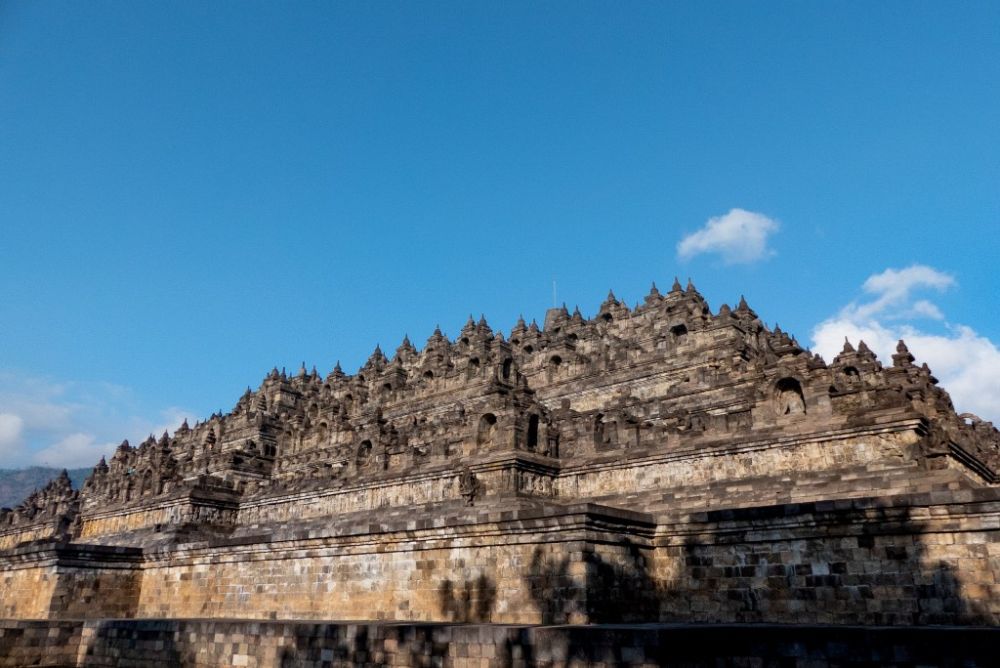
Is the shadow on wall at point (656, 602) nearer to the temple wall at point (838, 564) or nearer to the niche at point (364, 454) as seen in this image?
the temple wall at point (838, 564)

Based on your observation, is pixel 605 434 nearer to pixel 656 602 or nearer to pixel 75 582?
pixel 656 602

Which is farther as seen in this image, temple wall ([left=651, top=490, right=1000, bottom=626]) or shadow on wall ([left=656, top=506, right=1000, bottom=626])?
shadow on wall ([left=656, top=506, right=1000, bottom=626])

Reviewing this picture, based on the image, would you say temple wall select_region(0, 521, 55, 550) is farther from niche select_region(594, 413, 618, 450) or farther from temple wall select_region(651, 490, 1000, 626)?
temple wall select_region(651, 490, 1000, 626)

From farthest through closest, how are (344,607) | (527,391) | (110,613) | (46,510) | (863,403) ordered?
1. (46,510)
2. (527,391)
3. (110,613)
4. (863,403)
5. (344,607)

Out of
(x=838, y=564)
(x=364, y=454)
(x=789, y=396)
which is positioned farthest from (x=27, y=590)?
(x=789, y=396)

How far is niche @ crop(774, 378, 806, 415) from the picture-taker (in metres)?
24.2

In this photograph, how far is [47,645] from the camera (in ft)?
61.7

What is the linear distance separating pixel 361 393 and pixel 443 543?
43.7 metres

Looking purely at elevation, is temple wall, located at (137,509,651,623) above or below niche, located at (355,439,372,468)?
below

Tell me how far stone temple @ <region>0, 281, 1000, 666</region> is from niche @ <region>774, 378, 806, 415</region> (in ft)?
Answer: 0.24

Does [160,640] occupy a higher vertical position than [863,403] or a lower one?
lower

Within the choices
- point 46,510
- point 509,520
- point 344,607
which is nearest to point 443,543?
point 509,520

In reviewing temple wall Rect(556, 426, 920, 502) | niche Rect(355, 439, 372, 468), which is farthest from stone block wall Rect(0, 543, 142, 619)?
temple wall Rect(556, 426, 920, 502)

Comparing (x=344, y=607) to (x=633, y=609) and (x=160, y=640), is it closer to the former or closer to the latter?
(x=160, y=640)
